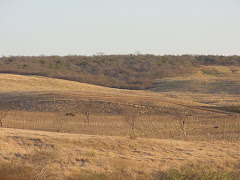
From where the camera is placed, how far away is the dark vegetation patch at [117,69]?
295ft

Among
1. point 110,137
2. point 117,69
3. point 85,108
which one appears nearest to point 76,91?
point 85,108

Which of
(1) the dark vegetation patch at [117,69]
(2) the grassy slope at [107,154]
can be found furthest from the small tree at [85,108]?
(1) the dark vegetation patch at [117,69]

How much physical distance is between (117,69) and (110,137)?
84885 mm

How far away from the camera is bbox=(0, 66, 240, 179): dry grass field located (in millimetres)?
16812

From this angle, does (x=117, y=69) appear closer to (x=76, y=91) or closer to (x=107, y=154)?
(x=76, y=91)

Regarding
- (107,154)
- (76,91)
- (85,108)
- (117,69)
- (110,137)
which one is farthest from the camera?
(117,69)

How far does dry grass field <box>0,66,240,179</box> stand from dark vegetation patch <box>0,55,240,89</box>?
2566cm

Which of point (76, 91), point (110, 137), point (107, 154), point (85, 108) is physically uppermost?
point (76, 91)

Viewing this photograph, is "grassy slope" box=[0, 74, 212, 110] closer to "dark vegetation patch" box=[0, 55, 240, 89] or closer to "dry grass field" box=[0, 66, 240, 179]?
"dry grass field" box=[0, 66, 240, 179]

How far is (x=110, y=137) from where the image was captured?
23438 mm

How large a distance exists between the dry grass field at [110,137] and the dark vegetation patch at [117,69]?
25.7 metres

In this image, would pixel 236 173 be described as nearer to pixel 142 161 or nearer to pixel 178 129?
pixel 142 161

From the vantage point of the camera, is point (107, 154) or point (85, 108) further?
point (85, 108)

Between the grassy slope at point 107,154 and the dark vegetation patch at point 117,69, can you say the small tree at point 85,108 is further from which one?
the dark vegetation patch at point 117,69
